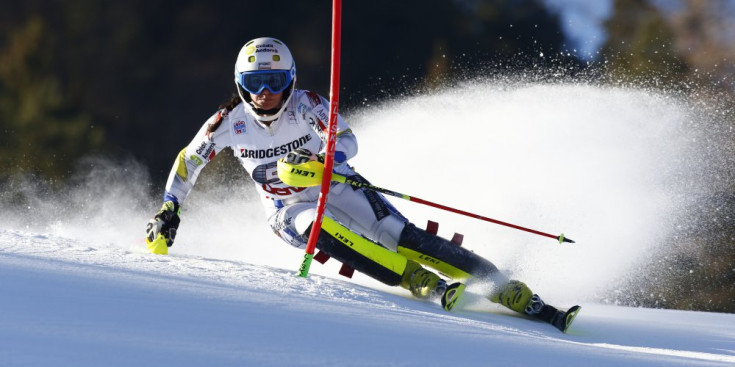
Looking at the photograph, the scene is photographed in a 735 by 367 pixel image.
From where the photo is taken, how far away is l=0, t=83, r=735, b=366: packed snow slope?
1.99 metres

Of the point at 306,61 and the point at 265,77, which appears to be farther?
the point at 306,61

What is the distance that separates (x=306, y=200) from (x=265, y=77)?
2.22 ft

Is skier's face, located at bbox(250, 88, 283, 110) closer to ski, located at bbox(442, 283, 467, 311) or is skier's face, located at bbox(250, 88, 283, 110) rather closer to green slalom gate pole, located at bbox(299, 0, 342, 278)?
green slalom gate pole, located at bbox(299, 0, 342, 278)

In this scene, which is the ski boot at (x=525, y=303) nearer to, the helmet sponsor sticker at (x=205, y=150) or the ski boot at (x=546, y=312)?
the ski boot at (x=546, y=312)

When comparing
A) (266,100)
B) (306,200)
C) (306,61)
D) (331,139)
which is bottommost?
(306,200)

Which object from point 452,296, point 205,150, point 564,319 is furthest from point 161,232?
point 564,319

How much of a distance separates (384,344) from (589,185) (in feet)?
15.3

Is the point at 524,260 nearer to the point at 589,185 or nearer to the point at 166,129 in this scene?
the point at 589,185

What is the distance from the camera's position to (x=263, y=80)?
3867 mm

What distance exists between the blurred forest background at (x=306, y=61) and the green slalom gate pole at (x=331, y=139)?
9781mm

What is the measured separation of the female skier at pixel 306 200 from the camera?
3.68 m

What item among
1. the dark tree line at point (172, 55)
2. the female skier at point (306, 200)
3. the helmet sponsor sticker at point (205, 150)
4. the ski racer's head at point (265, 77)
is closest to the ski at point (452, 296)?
the female skier at point (306, 200)

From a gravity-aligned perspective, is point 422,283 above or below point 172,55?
below

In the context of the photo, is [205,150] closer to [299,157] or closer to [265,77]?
[265,77]
